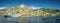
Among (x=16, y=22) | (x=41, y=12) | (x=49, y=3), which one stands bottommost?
(x=16, y=22)

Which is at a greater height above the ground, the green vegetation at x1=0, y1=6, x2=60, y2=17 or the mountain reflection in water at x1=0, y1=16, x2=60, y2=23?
the green vegetation at x1=0, y1=6, x2=60, y2=17

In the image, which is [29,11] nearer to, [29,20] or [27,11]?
[27,11]

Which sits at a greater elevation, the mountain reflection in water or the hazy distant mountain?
the hazy distant mountain

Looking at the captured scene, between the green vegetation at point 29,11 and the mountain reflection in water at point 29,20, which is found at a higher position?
the green vegetation at point 29,11

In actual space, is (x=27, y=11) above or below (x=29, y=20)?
above

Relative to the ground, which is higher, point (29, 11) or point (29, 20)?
point (29, 11)

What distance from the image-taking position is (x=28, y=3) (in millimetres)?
2320

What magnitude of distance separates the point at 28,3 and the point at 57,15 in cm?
58

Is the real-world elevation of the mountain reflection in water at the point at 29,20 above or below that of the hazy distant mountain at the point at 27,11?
below

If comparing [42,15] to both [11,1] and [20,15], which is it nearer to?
[20,15]

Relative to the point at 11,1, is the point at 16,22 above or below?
below

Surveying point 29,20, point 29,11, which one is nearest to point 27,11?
point 29,11

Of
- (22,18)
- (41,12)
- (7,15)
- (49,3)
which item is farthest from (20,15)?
(49,3)

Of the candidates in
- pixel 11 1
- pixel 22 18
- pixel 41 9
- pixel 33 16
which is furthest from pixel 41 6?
pixel 11 1
